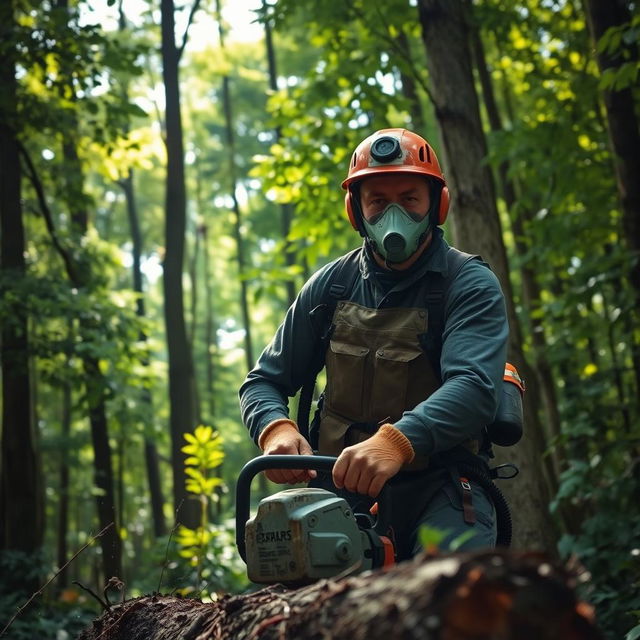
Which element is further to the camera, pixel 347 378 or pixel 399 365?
pixel 347 378

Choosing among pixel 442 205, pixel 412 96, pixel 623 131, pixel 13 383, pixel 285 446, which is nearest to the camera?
pixel 285 446

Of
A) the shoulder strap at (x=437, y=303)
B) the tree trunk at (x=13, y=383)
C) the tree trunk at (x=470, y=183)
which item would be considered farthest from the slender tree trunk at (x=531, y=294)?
the shoulder strap at (x=437, y=303)

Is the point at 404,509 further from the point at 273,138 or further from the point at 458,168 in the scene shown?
the point at 273,138

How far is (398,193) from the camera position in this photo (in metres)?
3.65

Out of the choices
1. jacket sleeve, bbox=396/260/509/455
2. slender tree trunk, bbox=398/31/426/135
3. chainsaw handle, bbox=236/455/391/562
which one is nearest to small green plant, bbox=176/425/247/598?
chainsaw handle, bbox=236/455/391/562

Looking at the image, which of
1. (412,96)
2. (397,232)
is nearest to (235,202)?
(412,96)

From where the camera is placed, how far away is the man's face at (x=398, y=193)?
3.64m

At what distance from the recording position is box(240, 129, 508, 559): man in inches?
118

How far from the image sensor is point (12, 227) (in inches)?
443

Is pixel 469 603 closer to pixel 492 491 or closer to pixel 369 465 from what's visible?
pixel 369 465

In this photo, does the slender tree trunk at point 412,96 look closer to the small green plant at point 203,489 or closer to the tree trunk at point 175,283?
the tree trunk at point 175,283

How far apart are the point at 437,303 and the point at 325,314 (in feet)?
1.78

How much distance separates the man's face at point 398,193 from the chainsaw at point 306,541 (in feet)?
4.53

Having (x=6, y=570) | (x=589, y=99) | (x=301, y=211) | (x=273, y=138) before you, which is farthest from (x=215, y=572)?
(x=273, y=138)
